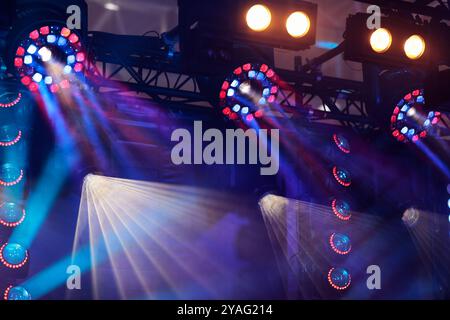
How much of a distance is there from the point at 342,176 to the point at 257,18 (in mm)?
2553

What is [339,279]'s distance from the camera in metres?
5.55

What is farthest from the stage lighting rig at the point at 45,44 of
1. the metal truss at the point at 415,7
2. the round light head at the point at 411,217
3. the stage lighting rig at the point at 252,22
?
the round light head at the point at 411,217

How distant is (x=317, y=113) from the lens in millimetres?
5660

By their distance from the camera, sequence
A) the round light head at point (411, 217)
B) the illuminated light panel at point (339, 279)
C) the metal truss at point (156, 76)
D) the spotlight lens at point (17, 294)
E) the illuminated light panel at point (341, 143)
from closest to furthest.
→ the spotlight lens at point (17, 294) → the metal truss at point (156, 76) → the illuminated light panel at point (339, 279) → the illuminated light panel at point (341, 143) → the round light head at point (411, 217)

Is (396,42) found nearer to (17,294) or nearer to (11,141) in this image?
(11,141)

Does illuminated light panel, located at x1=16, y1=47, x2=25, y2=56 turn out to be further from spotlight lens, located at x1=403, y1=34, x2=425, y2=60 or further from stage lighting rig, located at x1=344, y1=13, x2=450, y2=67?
spotlight lens, located at x1=403, y1=34, x2=425, y2=60

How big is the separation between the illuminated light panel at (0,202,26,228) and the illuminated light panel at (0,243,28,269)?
0.15 m

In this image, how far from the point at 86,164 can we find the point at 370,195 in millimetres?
2930

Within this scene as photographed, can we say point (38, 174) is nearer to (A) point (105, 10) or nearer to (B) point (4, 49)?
(B) point (4, 49)

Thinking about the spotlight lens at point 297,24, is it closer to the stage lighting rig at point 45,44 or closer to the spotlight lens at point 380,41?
the spotlight lens at point 380,41

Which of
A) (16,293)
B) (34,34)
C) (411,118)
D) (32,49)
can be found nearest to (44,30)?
(34,34)

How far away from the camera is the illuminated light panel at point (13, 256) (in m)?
4.25

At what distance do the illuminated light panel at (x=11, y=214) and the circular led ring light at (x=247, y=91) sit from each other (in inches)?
68.8
